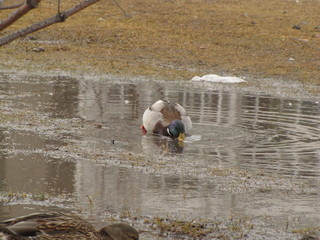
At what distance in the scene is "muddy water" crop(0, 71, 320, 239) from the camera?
291 inches

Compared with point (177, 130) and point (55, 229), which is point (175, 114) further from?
point (55, 229)

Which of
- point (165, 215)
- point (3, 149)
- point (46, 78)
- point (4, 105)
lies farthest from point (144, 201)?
point (46, 78)

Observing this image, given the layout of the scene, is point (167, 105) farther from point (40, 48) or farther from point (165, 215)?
point (40, 48)

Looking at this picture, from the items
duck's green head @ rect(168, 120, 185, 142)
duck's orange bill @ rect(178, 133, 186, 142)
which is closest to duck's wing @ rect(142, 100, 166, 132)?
duck's green head @ rect(168, 120, 185, 142)

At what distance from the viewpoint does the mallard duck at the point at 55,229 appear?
17.7 feet

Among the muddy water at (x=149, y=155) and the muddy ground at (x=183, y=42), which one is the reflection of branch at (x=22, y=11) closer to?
the muddy water at (x=149, y=155)

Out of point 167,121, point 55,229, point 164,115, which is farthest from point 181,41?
point 55,229

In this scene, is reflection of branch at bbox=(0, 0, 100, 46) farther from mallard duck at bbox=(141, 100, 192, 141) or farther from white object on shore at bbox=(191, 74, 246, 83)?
white object on shore at bbox=(191, 74, 246, 83)

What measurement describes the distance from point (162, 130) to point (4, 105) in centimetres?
259

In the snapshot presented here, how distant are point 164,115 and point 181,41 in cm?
971

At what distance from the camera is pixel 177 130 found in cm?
1116

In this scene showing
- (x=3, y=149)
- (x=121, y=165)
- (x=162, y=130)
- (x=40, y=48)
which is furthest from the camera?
(x=40, y=48)

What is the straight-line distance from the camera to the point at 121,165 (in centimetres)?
885

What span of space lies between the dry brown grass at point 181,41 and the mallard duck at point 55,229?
11381mm
